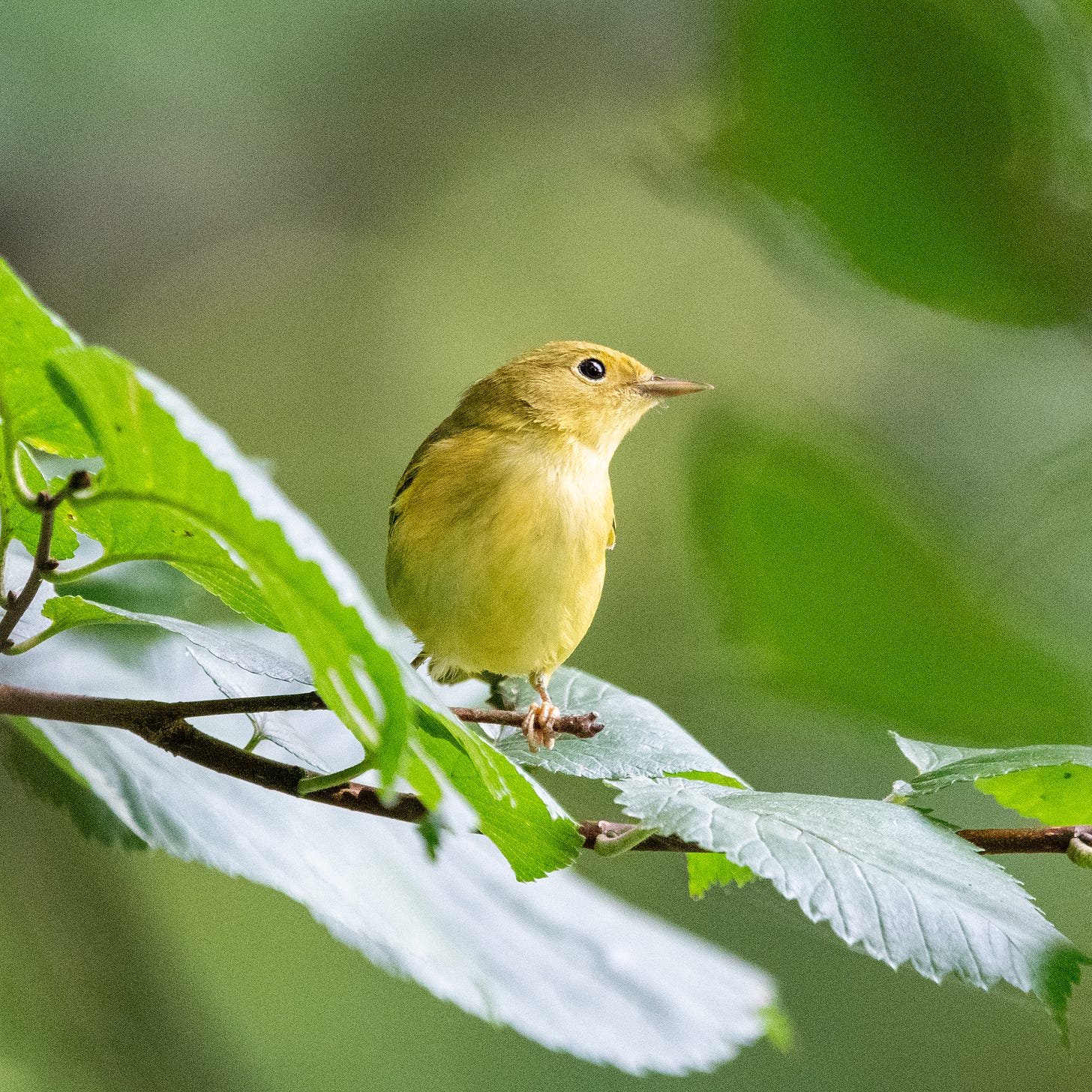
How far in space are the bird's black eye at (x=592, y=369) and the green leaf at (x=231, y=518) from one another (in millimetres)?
1769

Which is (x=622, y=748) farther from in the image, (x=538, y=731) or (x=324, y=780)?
(x=324, y=780)

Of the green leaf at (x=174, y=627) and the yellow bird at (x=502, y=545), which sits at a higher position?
the green leaf at (x=174, y=627)

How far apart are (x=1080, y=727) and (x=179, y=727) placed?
1.69 metres

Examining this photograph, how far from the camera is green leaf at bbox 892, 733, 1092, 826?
1.24 m

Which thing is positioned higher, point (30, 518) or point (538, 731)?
point (30, 518)

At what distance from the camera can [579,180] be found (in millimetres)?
5449

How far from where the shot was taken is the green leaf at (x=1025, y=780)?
124cm

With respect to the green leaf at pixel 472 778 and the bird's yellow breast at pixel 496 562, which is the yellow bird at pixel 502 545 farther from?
the green leaf at pixel 472 778

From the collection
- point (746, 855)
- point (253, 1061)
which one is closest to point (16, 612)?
point (746, 855)

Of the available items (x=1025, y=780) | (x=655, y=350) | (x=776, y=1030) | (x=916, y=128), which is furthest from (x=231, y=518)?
(x=655, y=350)

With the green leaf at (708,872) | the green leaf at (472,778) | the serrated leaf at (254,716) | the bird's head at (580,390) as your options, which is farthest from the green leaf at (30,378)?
the bird's head at (580,390)

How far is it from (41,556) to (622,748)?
0.68 m

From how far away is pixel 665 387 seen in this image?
2.45 meters

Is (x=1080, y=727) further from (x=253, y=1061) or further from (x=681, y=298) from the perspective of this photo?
(x=681, y=298)
